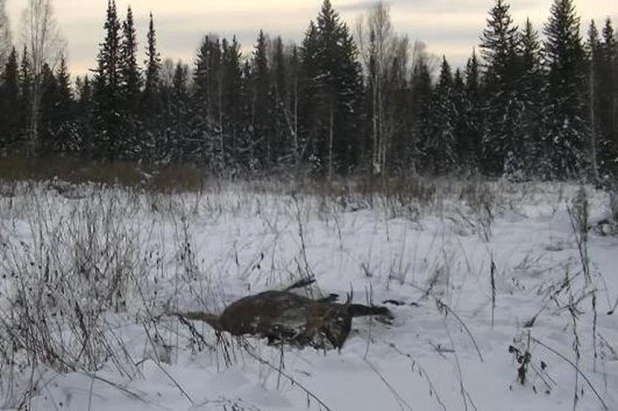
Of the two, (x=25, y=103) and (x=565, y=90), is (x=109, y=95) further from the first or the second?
(x=565, y=90)

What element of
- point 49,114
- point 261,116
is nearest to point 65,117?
point 49,114

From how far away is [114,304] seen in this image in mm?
3930

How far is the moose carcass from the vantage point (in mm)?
3389

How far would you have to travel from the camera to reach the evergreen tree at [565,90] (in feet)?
106

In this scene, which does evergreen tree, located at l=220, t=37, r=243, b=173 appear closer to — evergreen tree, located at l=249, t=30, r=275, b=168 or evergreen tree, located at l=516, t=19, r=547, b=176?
evergreen tree, located at l=249, t=30, r=275, b=168

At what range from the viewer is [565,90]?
3372 cm

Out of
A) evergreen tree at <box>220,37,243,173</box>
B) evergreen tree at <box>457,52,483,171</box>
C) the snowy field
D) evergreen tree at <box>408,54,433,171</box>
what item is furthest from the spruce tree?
the snowy field

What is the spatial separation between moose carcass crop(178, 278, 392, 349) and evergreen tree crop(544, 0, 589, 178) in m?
29.2

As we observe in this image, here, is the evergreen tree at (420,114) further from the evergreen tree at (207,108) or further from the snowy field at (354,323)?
the snowy field at (354,323)

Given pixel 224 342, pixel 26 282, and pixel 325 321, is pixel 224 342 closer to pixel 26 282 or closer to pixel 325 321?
pixel 325 321

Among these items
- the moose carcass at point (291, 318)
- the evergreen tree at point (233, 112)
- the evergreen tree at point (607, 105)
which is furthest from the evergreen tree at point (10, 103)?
the moose carcass at point (291, 318)

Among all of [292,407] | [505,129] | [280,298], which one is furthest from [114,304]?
[505,129]

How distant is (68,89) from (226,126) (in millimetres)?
12606

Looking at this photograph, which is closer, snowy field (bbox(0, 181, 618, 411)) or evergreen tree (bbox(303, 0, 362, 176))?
snowy field (bbox(0, 181, 618, 411))
